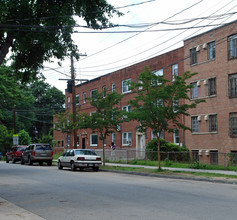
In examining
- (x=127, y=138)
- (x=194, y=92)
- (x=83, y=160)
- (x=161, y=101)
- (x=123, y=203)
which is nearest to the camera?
(x=123, y=203)

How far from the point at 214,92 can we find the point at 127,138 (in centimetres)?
1422

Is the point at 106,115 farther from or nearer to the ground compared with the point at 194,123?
farther from the ground

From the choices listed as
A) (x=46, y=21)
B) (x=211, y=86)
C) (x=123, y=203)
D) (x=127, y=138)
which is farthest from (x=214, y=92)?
(x=123, y=203)

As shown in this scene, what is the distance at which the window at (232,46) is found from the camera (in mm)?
27125

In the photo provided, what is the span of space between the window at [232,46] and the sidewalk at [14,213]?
22308mm

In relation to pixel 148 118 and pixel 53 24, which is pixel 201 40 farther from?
pixel 53 24

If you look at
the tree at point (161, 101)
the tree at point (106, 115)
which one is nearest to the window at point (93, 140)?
the tree at point (106, 115)

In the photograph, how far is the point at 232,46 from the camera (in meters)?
27.4

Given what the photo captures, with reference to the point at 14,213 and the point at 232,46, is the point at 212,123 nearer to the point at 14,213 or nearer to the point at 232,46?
the point at 232,46

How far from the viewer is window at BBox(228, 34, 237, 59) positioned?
89.0 ft

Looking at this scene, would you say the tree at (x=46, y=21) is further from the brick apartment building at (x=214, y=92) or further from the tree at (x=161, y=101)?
the brick apartment building at (x=214, y=92)

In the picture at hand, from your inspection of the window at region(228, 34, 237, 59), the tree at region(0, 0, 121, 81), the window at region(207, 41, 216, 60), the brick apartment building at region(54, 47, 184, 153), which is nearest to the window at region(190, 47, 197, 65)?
the brick apartment building at region(54, 47, 184, 153)

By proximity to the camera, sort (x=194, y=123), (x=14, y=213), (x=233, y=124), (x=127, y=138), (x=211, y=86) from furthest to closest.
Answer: (x=127, y=138), (x=194, y=123), (x=211, y=86), (x=233, y=124), (x=14, y=213)

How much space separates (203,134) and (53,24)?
18178mm
